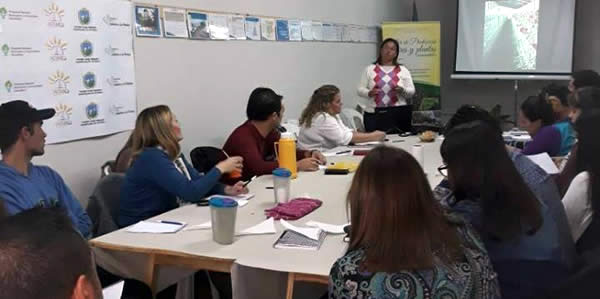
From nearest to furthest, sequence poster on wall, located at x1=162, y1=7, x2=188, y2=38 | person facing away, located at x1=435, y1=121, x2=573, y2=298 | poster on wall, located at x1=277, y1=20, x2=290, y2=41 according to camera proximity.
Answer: person facing away, located at x1=435, y1=121, x2=573, y2=298, poster on wall, located at x1=162, y1=7, x2=188, y2=38, poster on wall, located at x1=277, y1=20, x2=290, y2=41

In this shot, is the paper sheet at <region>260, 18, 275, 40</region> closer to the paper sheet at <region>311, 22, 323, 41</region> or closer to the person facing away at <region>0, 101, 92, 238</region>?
the paper sheet at <region>311, 22, 323, 41</region>

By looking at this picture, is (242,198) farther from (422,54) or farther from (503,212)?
(422,54)

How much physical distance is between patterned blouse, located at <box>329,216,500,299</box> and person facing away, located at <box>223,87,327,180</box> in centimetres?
194

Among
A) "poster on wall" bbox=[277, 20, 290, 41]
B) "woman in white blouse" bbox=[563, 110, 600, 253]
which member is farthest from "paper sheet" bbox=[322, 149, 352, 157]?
"woman in white blouse" bbox=[563, 110, 600, 253]

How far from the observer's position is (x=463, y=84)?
8562mm

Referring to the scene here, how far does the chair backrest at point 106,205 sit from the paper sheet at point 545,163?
211cm

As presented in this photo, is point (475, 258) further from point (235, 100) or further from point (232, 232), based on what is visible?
point (235, 100)

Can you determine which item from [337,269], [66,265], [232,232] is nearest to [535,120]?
[232,232]

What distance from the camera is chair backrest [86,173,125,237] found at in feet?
9.82

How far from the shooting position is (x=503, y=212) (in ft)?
6.45

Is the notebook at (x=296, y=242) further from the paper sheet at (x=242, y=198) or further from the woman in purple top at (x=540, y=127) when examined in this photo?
the woman in purple top at (x=540, y=127)

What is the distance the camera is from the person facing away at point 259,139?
3.55m

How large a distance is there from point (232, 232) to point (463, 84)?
6.88 meters

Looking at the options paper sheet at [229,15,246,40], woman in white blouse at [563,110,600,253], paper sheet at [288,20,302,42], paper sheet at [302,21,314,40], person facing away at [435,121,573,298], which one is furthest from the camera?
paper sheet at [302,21,314,40]
